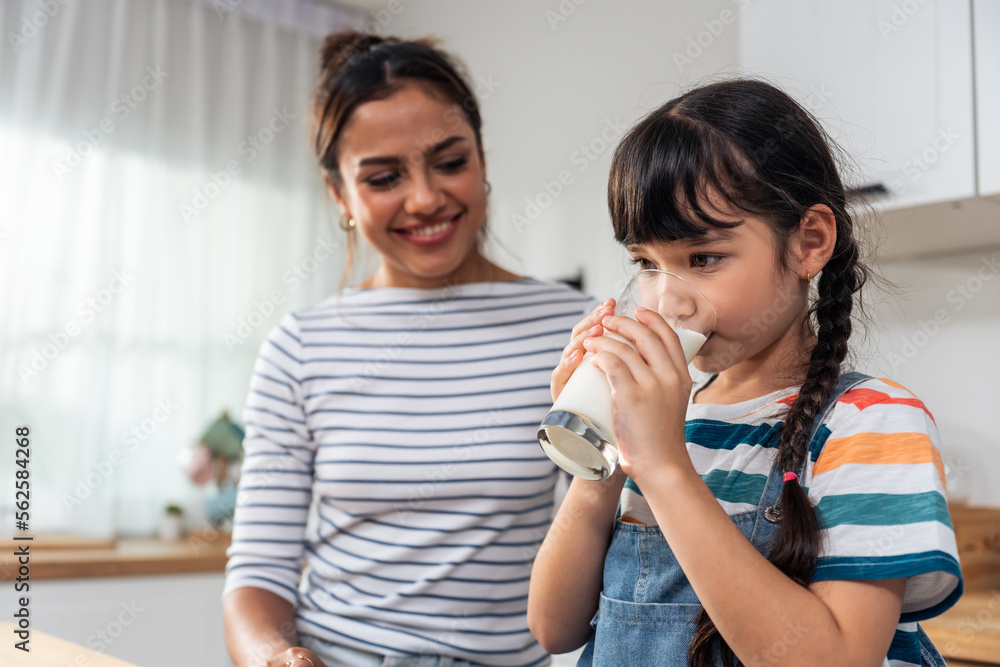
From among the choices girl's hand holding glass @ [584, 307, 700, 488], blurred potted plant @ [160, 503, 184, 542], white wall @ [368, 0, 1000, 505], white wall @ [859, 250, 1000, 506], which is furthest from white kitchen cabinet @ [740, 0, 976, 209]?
blurred potted plant @ [160, 503, 184, 542]

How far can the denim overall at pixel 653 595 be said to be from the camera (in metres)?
0.67

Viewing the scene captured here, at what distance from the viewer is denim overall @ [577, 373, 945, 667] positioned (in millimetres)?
671

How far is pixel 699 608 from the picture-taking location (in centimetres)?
67

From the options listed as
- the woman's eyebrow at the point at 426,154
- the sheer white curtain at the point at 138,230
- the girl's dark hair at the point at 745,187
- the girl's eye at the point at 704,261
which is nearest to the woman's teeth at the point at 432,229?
the woman's eyebrow at the point at 426,154

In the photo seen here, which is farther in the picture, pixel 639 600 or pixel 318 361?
pixel 318 361

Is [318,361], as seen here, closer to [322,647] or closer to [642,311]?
[322,647]

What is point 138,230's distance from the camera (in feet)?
9.75

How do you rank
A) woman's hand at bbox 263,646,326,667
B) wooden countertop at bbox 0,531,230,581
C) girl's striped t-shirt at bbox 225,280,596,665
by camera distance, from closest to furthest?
woman's hand at bbox 263,646,326,667, girl's striped t-shirt at bbox 225,280,596,665, wooden countertop at bbox 0,531,230,581

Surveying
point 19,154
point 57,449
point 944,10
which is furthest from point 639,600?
point 19,154

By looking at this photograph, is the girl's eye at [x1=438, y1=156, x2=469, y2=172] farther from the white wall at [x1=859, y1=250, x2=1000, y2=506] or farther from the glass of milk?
the white wall at [x1=859, y1=250, x2=1000, y2=506]

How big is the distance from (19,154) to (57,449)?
1.02m

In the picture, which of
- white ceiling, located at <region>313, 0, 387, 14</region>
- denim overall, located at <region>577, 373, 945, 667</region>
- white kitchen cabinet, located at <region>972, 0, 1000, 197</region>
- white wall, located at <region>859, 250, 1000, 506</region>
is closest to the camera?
denim overall, located at <region>577, 373, 945, 667</region>

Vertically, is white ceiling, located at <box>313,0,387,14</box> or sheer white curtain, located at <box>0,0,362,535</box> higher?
white ceiling, located at <box>313,0,387,14</box>

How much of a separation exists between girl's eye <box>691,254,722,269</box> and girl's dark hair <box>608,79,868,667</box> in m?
0.02
